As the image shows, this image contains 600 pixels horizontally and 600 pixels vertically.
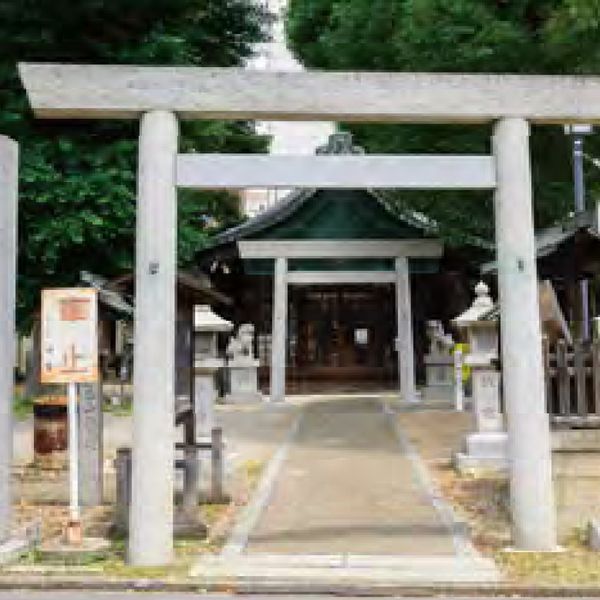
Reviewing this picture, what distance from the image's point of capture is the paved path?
7207mm

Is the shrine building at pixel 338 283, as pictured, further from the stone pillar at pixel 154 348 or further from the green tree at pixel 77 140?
the stone pillar at pixel 154 348

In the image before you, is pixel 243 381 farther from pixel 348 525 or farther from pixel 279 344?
pixel 348 525

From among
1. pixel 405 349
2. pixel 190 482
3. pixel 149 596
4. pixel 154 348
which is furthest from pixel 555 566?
pixel 405 349

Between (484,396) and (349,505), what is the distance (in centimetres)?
370

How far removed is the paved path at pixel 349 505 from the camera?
7207 mm

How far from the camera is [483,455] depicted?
11172 millimetres

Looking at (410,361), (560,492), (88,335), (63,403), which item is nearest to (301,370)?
(410,361)

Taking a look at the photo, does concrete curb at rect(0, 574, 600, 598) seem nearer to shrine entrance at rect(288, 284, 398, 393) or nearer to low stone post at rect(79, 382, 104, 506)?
low stone post at rect(79, 382, 104, 506)

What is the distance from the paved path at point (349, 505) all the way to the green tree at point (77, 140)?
17.9 ft

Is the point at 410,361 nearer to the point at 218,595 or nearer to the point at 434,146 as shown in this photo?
the point at 434,146

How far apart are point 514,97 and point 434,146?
8905 millimetres

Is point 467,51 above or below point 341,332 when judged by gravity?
above

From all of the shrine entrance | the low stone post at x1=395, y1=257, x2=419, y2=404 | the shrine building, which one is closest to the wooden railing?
the low stone post at x1=395, y1=257, x2=419, y2=404

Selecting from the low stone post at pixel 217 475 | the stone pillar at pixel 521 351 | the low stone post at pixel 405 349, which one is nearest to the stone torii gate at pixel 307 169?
the stone pillar at pixel 521 351
